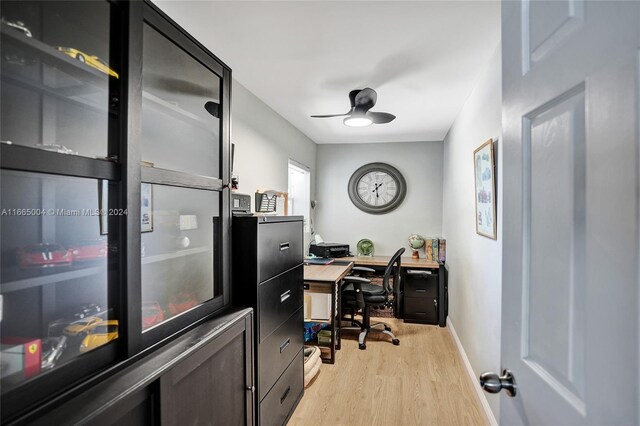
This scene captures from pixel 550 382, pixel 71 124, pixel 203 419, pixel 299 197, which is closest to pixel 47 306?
pixel 71 124

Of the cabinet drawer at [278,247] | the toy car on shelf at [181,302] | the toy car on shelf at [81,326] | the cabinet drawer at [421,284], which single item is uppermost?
the cabinet drawer at [278,247]

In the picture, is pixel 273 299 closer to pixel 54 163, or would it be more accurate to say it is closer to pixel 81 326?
pixel 81 326

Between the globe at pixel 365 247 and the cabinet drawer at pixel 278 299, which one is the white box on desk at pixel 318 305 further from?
the globe at pixel 365 247

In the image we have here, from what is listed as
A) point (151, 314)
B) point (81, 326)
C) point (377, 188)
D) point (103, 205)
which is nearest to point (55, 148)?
point (103, 205)

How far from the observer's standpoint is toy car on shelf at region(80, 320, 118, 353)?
2.88 feet

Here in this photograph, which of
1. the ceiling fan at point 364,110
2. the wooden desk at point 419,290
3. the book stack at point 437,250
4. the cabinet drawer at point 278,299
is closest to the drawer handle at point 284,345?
the cabinet drawer at point 278,299

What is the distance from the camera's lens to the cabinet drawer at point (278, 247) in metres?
1.66

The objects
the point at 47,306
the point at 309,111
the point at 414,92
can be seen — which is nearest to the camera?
the point at 47,306

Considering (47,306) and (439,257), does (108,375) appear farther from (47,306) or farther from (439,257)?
(439,257)

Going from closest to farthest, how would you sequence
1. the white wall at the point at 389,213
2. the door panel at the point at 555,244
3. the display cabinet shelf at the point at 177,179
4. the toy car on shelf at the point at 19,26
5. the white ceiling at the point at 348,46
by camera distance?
1. the door panel at the point at 555,244
2. the toy car on shelf at the point at 19,26
3. the display cabinet shelf at the point at 177,179
4. the white ceiling at the point at 348,46
5. the white wall at the point at 389,213

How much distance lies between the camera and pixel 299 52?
80.8 inches

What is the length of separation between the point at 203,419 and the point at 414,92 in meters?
2.67

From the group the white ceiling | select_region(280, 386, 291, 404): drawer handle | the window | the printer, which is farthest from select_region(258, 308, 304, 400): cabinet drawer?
the window

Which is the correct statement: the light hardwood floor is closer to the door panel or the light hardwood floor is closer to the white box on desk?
the white box on desk
